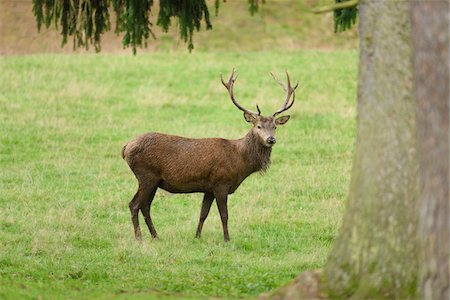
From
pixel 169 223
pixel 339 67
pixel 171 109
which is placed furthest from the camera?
pixel 339 67

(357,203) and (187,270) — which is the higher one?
(357,203)

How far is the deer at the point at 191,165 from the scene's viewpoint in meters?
14.1

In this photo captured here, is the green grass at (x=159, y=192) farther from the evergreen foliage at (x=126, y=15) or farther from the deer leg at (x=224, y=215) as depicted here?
the evergreen foliage at (x=126, y=15)

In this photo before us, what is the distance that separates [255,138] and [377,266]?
601 centimetres

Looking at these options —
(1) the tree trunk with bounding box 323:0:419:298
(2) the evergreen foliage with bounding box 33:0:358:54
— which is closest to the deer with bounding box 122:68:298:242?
(2) the evergreen foliage with bounding box 33:0:358:54

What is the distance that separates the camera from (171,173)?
1414 cm

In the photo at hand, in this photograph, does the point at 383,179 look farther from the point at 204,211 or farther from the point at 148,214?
the point at 148,214

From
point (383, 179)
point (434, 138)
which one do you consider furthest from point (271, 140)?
point (434, 138)

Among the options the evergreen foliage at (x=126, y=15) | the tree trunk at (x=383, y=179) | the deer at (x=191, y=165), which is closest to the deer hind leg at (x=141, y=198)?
the deer at (x=191, y=165)

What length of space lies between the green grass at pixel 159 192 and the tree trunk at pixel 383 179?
1.77 m

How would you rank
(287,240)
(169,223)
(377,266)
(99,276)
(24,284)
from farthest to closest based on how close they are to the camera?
(169,223), (287,240), (99,276), (24,284), (377,266)

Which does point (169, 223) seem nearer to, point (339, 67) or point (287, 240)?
point (287, 240)

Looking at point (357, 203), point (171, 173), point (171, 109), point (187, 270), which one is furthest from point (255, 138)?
point (171, 109)

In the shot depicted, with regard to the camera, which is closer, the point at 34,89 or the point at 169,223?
the point at 169,223
